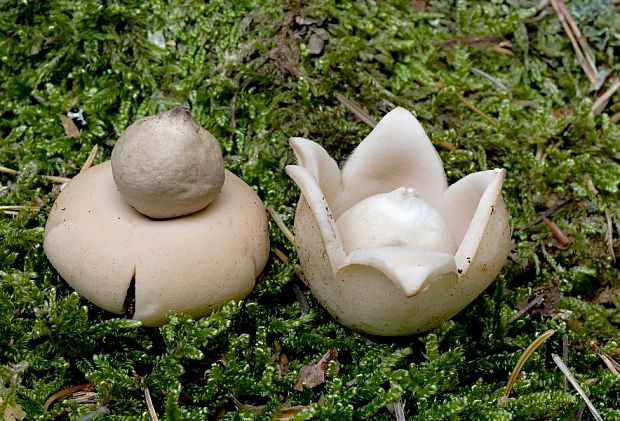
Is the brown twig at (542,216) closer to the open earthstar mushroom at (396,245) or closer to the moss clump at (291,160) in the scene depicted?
the moss clump at (291,160)

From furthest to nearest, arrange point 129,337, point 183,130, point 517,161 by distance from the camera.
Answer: point 517,161
point 129,337
point 183,130

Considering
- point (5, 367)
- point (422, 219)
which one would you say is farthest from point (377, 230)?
point (5, 367)

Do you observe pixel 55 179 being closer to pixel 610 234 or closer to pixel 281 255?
pixel 281 255

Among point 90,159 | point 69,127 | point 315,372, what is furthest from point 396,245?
point 69,127

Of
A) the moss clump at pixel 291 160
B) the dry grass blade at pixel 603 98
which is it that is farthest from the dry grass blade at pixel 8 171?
the dry grass blade at pixel 603 98

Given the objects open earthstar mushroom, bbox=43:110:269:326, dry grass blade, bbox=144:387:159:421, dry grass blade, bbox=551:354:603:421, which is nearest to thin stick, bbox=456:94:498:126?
dry grass blade, bbox=551:354:603:421

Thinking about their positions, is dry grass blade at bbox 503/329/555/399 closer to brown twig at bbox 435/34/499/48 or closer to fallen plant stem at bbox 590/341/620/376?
fallen plant stem at bbox 590/341/620/376

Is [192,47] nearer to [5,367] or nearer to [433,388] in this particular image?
[5,367]
